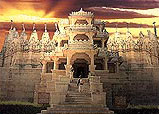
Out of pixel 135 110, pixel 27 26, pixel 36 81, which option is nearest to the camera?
pixel 135 110

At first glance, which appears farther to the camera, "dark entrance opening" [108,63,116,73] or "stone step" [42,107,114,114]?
"dark entrance opening" [108,63,116,73]

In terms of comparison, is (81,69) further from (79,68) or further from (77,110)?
(77,110)

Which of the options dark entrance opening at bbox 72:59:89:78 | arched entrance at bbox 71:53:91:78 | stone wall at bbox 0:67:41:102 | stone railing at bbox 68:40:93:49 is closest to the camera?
stone railing at bbox 68:40:93:49

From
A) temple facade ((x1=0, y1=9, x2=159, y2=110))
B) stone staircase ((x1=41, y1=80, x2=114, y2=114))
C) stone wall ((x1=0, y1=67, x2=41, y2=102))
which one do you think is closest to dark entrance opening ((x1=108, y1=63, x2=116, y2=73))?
temple facade ((x1=0, y1=9, x2=159, y2=110))

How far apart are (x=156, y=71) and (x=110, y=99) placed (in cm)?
561

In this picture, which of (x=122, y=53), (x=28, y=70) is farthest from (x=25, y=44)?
(x=122, y=53)

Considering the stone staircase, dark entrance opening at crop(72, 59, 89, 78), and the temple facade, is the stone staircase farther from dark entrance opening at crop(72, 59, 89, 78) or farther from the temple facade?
dark entrance opening at crop(72, 59, 89, 78)

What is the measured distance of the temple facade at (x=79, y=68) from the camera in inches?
387

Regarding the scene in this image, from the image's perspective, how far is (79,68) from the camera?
1343 cm

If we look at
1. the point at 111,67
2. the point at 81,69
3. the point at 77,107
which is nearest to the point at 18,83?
the point at 81,69

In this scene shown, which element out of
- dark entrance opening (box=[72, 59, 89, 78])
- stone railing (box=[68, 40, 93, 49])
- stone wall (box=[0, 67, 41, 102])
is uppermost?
stone railing (box=[68, 40, 93, 49])

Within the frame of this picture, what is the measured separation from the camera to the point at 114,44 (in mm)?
19297

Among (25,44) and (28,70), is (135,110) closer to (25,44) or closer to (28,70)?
(28,70)

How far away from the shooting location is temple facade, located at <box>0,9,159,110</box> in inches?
387
